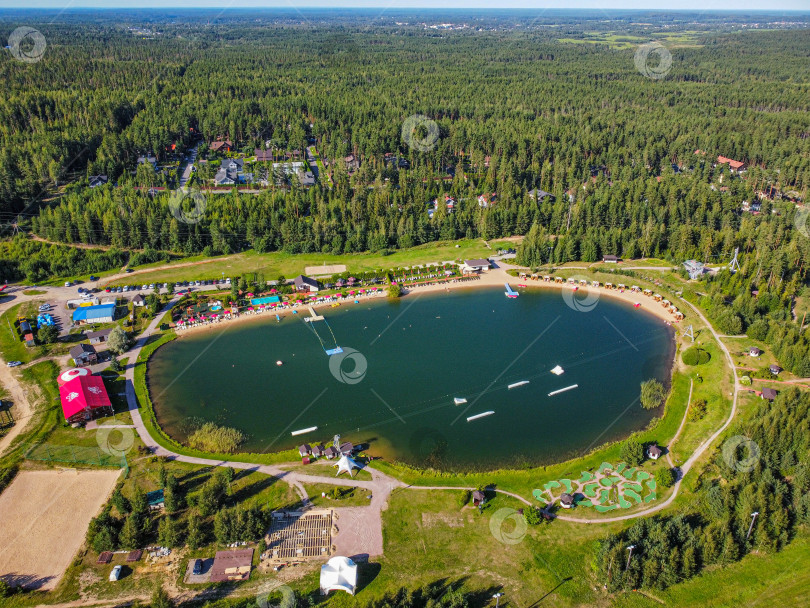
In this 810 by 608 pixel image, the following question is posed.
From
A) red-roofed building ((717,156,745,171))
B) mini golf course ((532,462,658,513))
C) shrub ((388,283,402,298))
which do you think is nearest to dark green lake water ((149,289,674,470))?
shrub ((388,283,402,298))

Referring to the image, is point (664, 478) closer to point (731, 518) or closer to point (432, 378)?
point (731, 518)

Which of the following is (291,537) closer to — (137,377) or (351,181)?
(137,377)

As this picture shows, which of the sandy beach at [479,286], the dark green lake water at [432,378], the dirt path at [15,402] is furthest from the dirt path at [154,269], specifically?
the dirt path at [15,402]

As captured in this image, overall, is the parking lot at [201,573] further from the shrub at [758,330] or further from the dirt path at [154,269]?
the shrub at [758,330]

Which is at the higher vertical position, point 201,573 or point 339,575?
point 339,575

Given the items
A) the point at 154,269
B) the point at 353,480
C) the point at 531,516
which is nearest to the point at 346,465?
the point at 353,480
